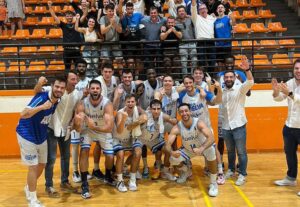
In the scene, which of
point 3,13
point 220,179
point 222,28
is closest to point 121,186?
point 220,179

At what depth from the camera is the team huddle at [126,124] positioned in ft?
18.5

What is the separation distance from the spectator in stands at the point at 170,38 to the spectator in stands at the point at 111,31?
0.90 meters

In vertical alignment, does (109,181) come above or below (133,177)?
below

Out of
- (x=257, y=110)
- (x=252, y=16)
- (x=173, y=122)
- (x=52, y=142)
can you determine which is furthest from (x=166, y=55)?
(x=252, y=16)

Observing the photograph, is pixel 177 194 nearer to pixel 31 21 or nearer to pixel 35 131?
pixel 35 131

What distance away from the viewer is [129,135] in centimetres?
668

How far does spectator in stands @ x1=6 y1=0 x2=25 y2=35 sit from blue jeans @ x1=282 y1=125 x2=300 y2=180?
9100 millimetres

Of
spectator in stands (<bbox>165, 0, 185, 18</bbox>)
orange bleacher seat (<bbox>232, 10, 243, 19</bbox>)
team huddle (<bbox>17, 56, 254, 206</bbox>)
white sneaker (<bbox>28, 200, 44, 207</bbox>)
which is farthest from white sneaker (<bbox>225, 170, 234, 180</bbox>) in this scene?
orange bleacher seat (<bbox>232, 10, 243, 19</bbox>)

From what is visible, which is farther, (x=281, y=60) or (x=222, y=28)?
(x=281, y=60)

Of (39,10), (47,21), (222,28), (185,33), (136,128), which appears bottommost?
(136,128)

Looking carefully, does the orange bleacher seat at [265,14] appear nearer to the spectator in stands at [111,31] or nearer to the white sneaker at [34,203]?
the spectator in stands at [111,31]

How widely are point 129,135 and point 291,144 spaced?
2612 mm

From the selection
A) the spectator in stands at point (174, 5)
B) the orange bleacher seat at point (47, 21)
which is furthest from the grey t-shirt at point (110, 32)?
the orange bleacher seat at point (47, 21)

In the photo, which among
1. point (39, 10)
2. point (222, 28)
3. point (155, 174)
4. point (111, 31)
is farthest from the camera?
point (39, 10)
